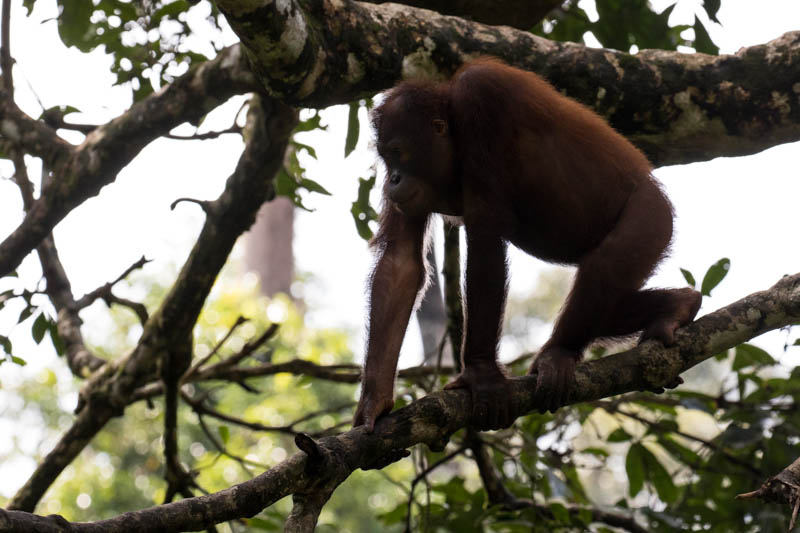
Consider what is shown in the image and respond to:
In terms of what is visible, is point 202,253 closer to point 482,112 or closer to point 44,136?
point 44,136

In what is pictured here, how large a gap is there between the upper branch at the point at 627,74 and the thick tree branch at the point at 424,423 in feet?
3.16

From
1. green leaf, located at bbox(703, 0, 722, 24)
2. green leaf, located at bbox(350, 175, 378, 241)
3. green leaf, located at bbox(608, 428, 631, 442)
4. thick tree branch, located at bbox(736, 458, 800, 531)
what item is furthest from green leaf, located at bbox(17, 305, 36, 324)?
green leaf, located at bbox(703, 0, 722, 24)

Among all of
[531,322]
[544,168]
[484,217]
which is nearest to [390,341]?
[484,217]

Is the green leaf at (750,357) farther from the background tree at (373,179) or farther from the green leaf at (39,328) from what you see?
the green leaf at (39,328)

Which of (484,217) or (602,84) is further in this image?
(602,84)

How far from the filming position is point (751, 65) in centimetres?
416

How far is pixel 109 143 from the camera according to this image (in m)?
4.39

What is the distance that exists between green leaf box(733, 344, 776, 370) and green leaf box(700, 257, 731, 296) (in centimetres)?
48

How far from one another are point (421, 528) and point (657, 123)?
2285mm

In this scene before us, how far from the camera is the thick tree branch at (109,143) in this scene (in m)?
4.20

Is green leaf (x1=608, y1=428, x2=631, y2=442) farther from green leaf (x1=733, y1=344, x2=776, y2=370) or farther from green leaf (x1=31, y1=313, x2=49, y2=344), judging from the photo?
green leaf (x1=31, y1=313, x2=49, y2=344)

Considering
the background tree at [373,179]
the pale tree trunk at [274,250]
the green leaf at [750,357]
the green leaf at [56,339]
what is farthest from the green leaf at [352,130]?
the pale tree trunk at [274,250]

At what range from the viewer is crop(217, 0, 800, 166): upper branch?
12.7 feet

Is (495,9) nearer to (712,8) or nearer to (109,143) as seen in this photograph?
(712,8)
